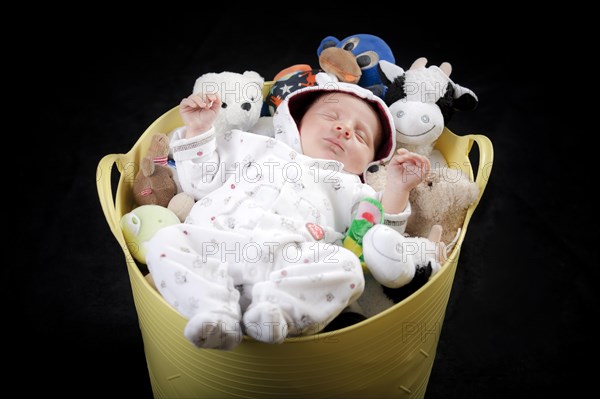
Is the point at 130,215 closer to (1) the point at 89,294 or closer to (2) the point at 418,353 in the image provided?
(1) the point at 89,294

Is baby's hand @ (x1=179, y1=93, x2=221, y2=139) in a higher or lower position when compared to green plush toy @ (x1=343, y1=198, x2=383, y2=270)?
higher

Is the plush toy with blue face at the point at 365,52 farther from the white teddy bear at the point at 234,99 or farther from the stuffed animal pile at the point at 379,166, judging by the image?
the white teddy bear at the point at 234,99

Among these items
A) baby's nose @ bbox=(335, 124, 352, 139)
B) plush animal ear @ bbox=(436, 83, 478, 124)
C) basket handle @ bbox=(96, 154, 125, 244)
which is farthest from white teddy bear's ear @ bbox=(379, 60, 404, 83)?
basket handle @ bbox=(96, 154, 125, 244)

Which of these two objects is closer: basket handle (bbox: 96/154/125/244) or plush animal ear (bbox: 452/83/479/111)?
basket handle (bbox: 96/154/125/244)

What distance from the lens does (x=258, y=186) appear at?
149 centimetres

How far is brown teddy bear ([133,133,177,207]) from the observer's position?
1595mm

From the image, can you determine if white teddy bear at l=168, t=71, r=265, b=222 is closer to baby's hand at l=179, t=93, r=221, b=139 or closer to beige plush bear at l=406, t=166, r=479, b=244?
baby's hand at l=179, t=93, r=221, b=139

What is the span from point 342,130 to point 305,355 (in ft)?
1.64

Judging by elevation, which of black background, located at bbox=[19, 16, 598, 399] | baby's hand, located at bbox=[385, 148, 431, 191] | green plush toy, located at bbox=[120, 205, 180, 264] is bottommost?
black background, located at bbox=[19, 16, 598, 399]

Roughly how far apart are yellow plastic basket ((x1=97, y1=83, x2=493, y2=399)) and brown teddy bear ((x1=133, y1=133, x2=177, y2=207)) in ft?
0.22

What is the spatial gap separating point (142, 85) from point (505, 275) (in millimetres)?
1257

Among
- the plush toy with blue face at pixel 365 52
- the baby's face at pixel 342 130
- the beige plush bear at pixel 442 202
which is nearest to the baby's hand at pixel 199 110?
the baby's face at pixel 342 130

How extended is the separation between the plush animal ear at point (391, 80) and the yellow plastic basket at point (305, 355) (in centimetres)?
37

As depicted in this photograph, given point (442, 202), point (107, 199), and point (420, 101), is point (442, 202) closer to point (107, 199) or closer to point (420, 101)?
point (420, 101)
